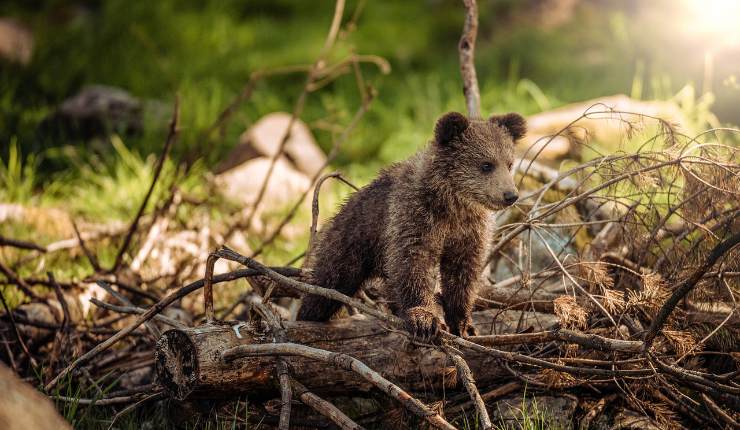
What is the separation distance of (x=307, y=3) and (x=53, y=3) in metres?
3.35

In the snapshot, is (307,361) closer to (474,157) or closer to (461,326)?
(461,326)

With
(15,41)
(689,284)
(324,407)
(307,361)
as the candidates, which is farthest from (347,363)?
(15,41)

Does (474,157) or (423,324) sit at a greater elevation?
→ (474,157)

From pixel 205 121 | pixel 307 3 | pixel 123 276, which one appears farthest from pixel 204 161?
pixel 307 3

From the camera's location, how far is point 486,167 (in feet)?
12.2

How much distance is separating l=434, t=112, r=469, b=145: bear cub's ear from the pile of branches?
1.73 feet

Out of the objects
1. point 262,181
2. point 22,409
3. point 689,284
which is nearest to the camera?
point 22,409

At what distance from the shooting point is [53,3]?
1061cm

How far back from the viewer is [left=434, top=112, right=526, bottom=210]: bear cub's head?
363 centimetres

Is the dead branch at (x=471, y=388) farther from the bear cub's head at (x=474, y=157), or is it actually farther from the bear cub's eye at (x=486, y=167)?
the bear cub's eye at (x=486, y=167)

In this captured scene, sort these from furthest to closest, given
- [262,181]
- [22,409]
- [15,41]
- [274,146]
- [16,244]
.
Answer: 1. [15,41]
2. [274,146]
3. [262,181]
4. [16,244]
5. [22,409]

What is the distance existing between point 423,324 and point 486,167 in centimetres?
85

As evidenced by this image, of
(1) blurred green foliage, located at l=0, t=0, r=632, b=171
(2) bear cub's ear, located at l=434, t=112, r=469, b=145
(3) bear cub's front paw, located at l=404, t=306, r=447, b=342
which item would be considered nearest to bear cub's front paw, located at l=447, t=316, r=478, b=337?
(3) bear cub's front paw, located at l=404, t=306, r=447, b=342

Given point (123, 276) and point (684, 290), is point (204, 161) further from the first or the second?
point (684, 290)
